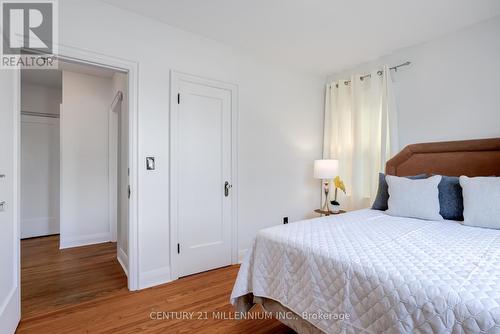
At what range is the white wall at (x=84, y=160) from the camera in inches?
140

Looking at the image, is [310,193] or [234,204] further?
[310,193]

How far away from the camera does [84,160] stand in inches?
146

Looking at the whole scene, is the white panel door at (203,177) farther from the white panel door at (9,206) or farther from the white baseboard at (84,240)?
the white baseboard at (84,240)

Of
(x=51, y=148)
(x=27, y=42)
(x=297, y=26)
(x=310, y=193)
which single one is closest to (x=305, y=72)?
(x=297, y=26)

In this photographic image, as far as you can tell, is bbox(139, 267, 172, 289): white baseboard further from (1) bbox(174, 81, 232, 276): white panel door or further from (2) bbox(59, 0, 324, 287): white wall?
(1) bbox(174, 81, 232, 276): white panel door

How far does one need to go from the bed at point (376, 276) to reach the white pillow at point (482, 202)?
0.10 m

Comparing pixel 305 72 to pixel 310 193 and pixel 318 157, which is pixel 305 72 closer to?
Result: pixel 318 157

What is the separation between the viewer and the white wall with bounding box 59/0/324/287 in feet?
7.41

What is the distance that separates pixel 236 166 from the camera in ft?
9.90

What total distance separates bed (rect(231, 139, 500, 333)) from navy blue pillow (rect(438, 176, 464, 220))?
6.2 inches

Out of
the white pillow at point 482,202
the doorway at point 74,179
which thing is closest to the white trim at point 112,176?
the doorway at point 74,179

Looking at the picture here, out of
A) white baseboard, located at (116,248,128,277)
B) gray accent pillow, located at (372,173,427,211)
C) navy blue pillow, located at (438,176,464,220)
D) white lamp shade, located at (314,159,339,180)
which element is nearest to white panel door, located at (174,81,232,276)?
white baseboard, located at (116,248,128,277)

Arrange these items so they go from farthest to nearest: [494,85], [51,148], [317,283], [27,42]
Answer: [51,148] < [494,85] < [27,42] < [317,283]

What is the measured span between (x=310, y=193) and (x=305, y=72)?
1.76m
